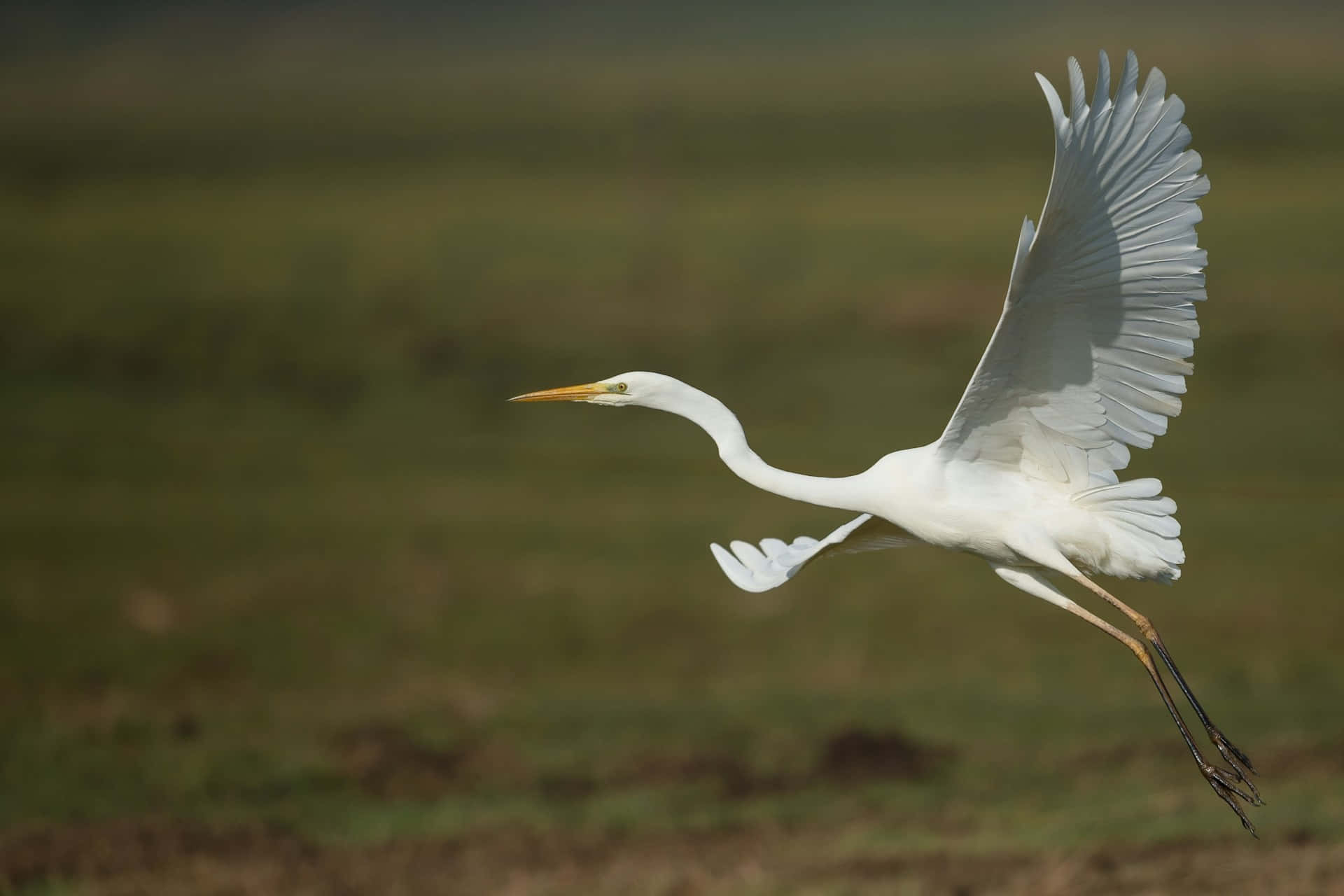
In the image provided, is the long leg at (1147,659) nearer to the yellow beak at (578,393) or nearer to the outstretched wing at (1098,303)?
the outstretched wing at (1098,303)

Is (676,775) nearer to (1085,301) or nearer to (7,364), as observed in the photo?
(1085,301)

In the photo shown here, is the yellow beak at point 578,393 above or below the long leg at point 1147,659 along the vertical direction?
above

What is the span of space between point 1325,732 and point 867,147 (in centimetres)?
4286

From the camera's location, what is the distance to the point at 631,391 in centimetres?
631

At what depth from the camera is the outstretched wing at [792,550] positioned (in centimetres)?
635

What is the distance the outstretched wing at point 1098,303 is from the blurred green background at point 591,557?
7.71ft

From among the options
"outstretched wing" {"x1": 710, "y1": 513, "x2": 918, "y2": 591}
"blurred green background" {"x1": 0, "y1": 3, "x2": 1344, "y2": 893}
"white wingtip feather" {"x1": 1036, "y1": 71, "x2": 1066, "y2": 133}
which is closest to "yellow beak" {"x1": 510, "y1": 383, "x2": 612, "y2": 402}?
"outstretched wing" {"x1": 710, "y1": 513, "x2": 918, "y2": 591}

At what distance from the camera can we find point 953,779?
1012 centimetres

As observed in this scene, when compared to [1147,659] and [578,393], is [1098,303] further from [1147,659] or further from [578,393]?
[578,393]

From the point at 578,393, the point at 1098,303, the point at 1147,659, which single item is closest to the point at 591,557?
the point at 578,393

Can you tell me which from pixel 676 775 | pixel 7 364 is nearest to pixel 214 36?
pixel 7 364

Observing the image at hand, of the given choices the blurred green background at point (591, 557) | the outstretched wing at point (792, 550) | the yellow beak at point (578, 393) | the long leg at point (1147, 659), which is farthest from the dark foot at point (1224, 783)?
the yellow beak at point (578, 393)

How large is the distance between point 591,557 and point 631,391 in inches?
391

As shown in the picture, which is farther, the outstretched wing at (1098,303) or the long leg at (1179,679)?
the long leg at (1179,679)
